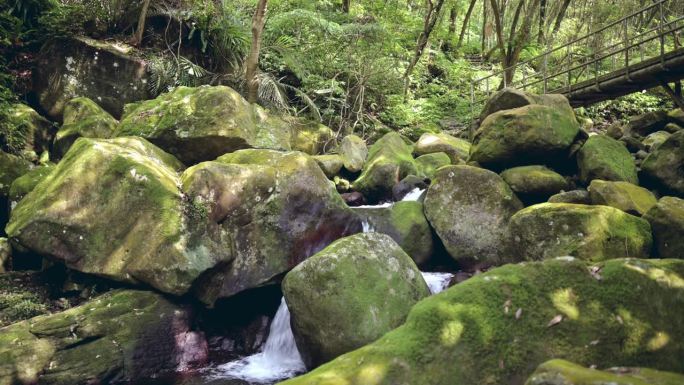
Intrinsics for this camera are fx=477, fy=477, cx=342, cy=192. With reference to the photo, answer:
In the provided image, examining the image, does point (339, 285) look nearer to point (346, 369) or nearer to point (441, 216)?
point (346, 369)

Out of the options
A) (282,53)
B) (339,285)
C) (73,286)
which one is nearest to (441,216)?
(339,285)

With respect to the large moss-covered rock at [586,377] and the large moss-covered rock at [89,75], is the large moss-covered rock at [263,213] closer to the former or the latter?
the large moss-covered rock at [586,377]

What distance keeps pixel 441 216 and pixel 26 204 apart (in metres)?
6.16

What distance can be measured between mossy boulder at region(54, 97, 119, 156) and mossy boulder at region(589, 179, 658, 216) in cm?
883

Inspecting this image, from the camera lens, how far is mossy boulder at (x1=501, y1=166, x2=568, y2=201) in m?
7.81

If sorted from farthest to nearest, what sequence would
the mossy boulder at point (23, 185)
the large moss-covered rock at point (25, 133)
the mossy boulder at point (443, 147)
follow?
the mossy boulder at point (443, 147) → the large moss-covered rock at point (25, 133) → the mossy boulder at point (23, 185)

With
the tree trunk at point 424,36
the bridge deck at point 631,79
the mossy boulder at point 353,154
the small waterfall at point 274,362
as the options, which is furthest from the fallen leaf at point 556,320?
the tree trunk at point 424,36

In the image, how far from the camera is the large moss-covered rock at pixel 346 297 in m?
5.16

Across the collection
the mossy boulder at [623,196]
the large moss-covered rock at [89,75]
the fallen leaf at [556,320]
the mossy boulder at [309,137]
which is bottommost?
the mossy boulder at [309,137]

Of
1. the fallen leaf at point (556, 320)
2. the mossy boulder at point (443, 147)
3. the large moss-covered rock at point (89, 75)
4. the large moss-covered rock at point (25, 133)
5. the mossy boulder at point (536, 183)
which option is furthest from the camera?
the mossy boulder at point (443, 147)

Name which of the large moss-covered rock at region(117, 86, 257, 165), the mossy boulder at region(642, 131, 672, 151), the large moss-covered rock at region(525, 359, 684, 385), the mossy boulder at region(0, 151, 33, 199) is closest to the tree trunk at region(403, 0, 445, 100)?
the mossy boulder at region(642, 131, 672, 151)

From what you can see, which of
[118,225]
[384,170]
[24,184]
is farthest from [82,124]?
[384,170]

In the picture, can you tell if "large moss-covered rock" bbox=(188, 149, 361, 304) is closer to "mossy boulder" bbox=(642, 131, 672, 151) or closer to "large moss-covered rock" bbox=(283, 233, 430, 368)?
"large moss-covered rock" bbox=(283, 233, 430, 368)

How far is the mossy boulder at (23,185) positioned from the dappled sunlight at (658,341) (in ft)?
26.9
